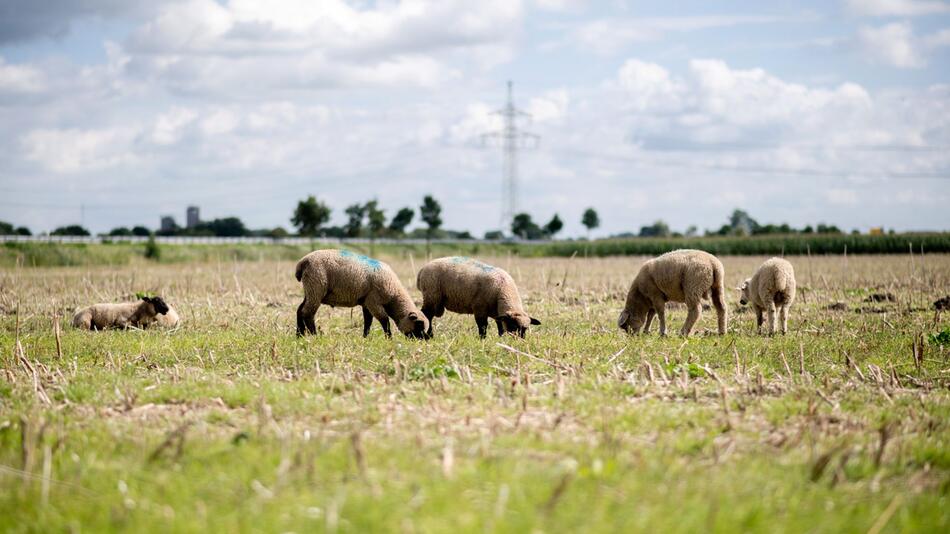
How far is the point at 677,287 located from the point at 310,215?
60357mm

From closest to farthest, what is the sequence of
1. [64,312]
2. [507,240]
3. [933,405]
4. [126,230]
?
[933,405] → [64,312] → [126,230] → [507,240]

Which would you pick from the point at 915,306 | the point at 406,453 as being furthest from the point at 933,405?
the point at 915,306

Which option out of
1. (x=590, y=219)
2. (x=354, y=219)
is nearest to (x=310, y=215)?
(x=354, y=219)

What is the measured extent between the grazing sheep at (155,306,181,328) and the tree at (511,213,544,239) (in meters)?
89.5

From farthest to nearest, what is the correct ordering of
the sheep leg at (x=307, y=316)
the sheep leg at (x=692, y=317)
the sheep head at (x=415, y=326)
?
the sheep leg at (x=692, y=317)
the sheep leg at (x=307, y=316)
the sheep head at (x=415, y=326)

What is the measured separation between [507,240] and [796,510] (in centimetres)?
8593

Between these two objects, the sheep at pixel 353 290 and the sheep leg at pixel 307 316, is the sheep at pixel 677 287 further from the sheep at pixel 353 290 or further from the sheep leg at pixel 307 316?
the sheep leg at pixel 307 316

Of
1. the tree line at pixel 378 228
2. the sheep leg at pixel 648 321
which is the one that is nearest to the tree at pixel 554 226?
the tree line at pixel 378 228

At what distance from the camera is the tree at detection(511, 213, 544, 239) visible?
106 meters

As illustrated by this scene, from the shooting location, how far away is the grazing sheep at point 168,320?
16.6 metres

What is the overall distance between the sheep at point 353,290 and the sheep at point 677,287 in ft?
13.2

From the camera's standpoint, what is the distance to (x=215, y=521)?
5.11 meters

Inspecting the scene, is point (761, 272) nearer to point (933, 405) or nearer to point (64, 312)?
point (933, 405)

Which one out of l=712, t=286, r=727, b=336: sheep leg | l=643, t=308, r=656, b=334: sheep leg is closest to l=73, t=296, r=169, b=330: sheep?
l=643, t=308, r=656, b=334: sheep leg
